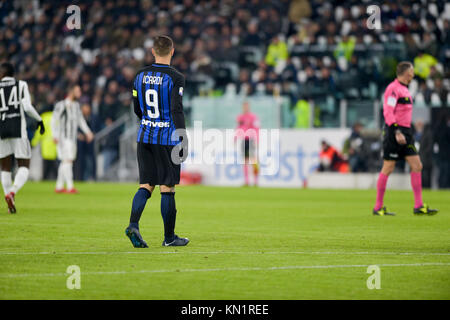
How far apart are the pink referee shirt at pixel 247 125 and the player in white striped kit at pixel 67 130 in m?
5.90

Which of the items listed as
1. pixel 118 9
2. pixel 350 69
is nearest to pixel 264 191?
pixel 350 69

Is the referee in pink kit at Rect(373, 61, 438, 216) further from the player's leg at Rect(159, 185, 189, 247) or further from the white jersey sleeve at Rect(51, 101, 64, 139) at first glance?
the white jersey sleeve at Rect(51, 101, 64, 139)

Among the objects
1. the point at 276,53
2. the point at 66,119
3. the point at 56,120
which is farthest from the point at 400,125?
the point at 276,53

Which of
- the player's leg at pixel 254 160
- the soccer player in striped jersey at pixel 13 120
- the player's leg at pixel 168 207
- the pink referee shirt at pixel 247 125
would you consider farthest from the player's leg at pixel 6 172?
the player's leg at pixel 254 160

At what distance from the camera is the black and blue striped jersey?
9203 mm

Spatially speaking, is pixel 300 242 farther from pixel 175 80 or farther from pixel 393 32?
pixel 393 32

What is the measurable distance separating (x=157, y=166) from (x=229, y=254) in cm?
122

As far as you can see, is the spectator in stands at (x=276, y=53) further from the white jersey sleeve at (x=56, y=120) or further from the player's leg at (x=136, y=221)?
the player's leg at (x=136, y=221)

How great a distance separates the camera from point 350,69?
1025 inches

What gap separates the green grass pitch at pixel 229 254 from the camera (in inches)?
259

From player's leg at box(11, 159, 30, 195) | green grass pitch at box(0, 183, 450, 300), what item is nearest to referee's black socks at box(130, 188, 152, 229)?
green grass pitch at box(0, 183, 450, 300)

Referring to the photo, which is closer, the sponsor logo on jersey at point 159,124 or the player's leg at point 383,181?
the sponsor logo on jersey at point 159,124

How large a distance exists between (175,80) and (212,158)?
673 inches

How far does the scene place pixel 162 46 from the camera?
925 cm
